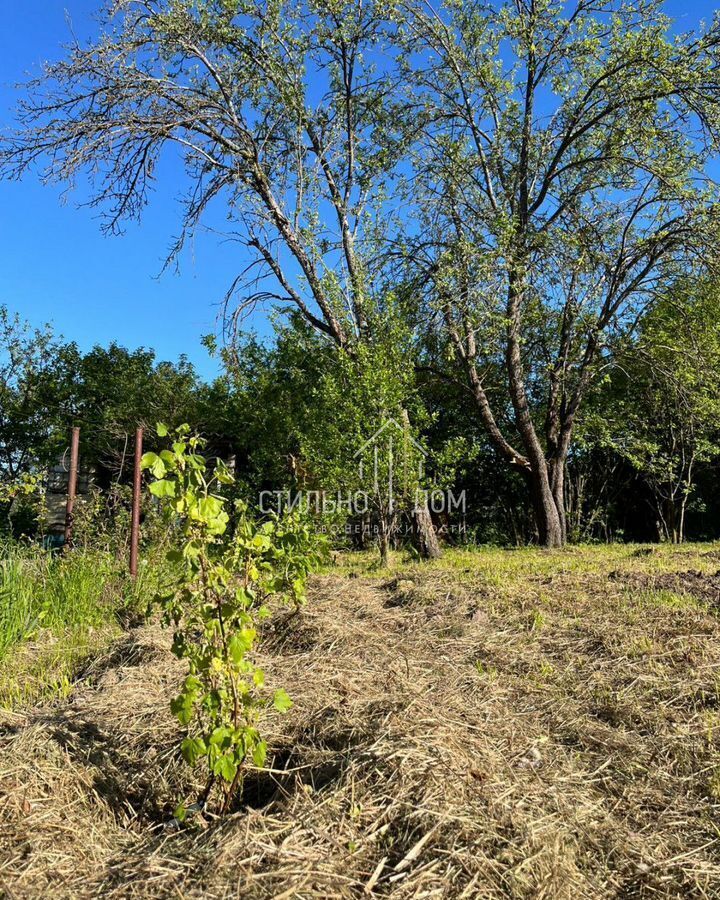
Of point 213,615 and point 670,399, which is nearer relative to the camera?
point 213,615

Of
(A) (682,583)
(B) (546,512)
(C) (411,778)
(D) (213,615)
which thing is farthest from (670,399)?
(D) (213,615)

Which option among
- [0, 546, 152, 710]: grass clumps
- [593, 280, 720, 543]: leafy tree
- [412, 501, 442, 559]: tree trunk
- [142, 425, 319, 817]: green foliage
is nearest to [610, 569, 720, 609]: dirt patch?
[412, 501, 442, 559]: tree trunk

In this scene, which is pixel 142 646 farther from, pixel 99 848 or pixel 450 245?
pixel 450 245

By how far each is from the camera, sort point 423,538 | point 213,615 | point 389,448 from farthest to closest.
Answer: point 423,538
point 389,448
point 213,615

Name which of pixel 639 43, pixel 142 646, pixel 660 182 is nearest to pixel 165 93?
pixel 639 43

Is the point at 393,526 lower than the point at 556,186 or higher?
lower

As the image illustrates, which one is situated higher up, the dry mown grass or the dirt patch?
the dirt patch

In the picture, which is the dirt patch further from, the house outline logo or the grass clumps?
the grass clumps

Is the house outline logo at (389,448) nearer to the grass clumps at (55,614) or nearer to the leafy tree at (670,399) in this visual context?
the grass clumps at (55,614)

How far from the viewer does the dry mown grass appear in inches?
71.6

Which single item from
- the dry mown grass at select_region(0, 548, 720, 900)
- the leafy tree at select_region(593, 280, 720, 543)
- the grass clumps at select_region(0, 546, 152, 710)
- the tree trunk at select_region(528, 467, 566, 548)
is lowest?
the dry mown grass at select_region(0, 548, 720, 900)

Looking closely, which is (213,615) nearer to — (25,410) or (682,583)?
(682,583)

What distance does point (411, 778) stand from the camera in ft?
7.01

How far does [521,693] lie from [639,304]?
28.2 ft
